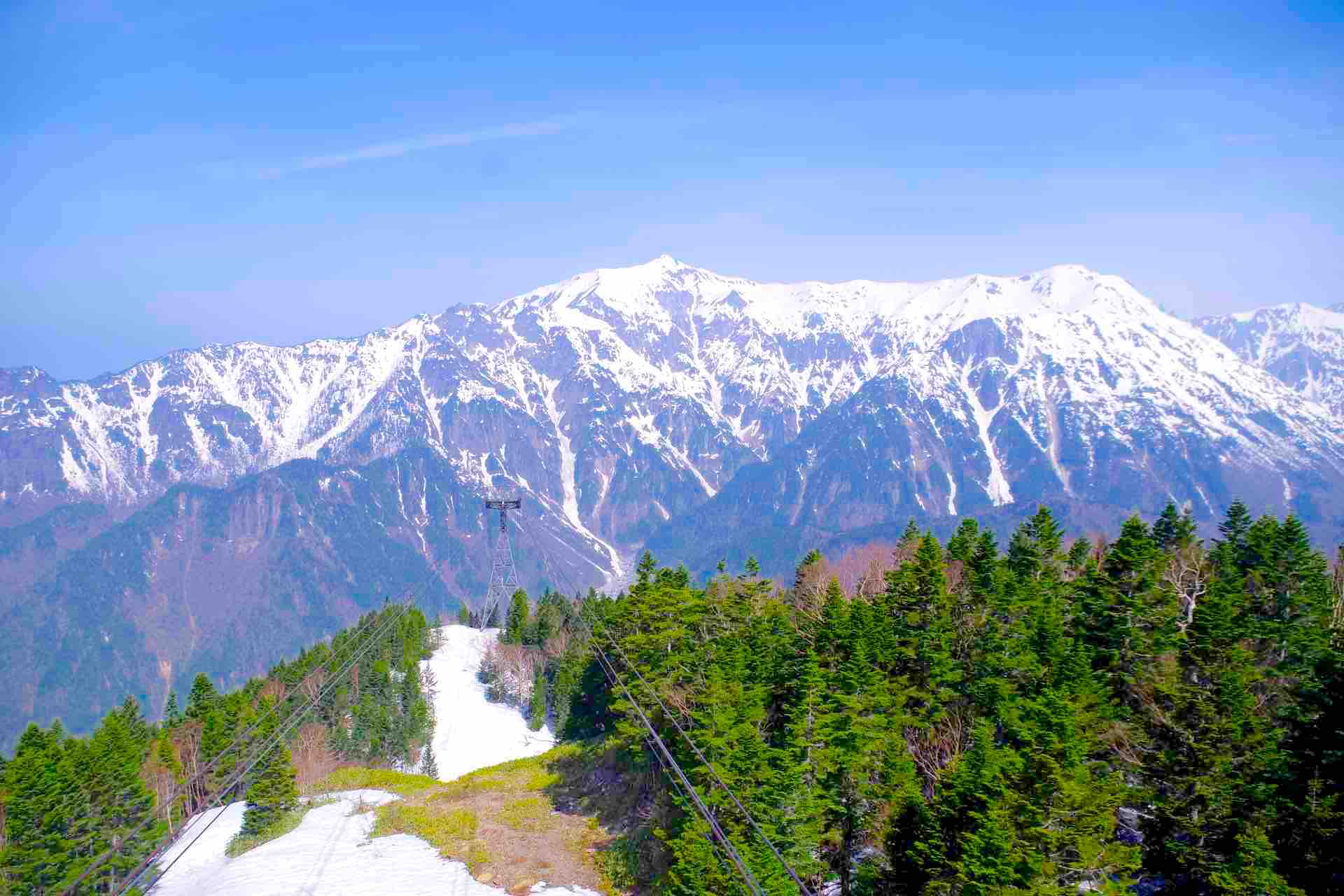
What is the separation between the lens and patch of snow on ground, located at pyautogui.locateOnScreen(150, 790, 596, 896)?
34.1 m

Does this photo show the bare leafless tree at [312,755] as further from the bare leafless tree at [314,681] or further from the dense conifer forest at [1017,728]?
the dense conifer forest at [1017,728]

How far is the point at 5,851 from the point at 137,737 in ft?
124

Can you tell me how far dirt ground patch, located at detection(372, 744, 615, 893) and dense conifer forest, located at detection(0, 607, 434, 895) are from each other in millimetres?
8744

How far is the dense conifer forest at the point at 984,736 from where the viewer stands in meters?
27.8

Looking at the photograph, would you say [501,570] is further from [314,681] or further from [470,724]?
[314,681]

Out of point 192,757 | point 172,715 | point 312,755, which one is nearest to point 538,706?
point 312,755

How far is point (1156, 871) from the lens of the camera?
3117cm

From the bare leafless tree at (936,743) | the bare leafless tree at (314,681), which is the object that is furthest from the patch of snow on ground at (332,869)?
the bare leafless tree at (314,681)

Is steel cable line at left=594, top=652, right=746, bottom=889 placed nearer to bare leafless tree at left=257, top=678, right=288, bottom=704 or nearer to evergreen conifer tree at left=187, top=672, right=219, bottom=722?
evergreen conifer tree at left=187, top=672, right=219, bottom=722

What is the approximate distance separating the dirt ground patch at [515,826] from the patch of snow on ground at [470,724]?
1182 inches

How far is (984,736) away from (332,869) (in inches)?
1088

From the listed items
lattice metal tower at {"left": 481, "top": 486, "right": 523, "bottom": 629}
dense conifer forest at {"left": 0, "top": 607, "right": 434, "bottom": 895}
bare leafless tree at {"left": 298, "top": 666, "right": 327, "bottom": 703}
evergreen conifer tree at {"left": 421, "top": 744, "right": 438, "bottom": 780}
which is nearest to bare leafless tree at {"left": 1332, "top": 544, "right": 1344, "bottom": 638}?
dense conifer forest at {"left": 0, "top": 607, "right": 434, "bottom": 895}

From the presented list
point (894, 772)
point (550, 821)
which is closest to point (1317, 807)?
point (894, 772)

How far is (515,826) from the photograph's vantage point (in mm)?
43062
